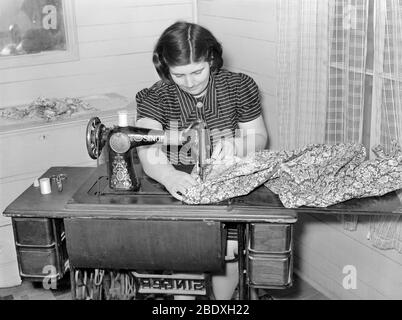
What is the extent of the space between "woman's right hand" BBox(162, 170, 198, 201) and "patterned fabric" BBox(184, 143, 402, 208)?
41mm

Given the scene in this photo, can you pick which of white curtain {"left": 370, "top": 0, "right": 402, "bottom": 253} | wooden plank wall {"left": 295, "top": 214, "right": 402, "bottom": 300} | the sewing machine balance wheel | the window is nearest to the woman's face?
the sewing machine balance wheel

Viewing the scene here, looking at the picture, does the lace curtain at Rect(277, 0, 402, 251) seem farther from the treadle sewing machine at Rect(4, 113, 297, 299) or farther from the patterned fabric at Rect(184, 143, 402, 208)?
the treadle sewing machine at Rect(4, 113, 297, 299)

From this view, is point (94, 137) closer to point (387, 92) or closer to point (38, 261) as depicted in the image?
point (38, 261)

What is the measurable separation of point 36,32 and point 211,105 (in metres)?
1.37

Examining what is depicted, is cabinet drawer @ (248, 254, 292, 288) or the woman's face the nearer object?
cabinet drawer @ (248, 254, 292, 288)

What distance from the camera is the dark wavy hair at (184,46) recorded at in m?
1.90

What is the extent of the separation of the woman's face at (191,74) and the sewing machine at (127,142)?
0.19 m

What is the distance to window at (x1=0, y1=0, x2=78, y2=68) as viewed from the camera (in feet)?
9.62

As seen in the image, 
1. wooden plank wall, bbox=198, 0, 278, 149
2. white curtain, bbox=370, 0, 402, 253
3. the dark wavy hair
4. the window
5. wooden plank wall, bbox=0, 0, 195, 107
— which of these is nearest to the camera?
the dark wavy hair

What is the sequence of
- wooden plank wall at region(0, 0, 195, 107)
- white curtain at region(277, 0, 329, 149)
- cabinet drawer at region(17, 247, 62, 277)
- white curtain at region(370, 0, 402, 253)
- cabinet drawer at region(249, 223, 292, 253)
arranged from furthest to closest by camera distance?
wooden plank wall at region(0, 0, 195, 107) → white curtain at region(277, 0, 329, 149) → white curtain at region(370, 0, 402, 253) → cabinet drawer at region(17, 247, 62, 277) → cabinet drawer at region(249, 223, 292, 253)

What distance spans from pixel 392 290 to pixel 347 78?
3.12ft

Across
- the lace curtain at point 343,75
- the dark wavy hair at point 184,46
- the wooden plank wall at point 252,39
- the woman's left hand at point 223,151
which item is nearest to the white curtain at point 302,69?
the lace curtain at point 343,75

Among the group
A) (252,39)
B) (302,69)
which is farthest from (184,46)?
(252,39)

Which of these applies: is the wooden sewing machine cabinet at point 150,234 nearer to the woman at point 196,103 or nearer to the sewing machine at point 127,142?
the sewing machine at point 127,142
